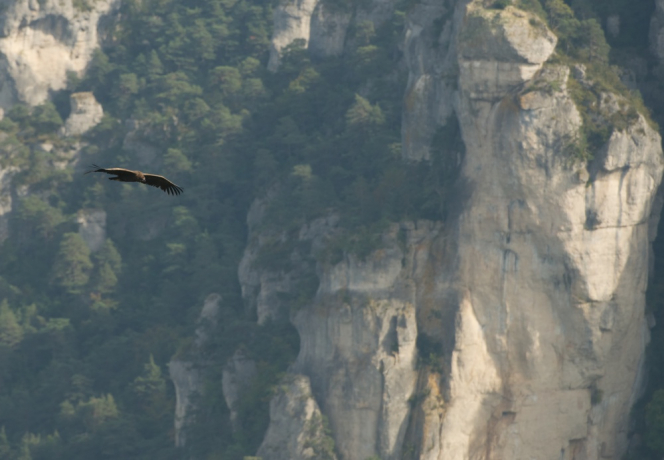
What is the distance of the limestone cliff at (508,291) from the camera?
7631 centimetres

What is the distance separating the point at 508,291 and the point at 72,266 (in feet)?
90.3

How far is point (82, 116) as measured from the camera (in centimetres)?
10281

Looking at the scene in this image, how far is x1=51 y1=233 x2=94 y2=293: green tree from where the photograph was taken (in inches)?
3752

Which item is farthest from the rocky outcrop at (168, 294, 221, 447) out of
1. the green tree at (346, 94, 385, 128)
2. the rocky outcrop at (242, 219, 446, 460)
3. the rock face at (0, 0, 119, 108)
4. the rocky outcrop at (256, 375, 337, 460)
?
the rock face at (0, 0, 119, 108)

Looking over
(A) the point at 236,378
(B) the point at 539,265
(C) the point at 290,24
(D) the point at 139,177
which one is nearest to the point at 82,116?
(C) the point at 290,24

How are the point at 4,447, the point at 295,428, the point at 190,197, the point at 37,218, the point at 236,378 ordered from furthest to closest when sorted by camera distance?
the point at 37,218 < the point at 190,197 < the point at 4,447 < the point at 236,378 < the point at 295,428

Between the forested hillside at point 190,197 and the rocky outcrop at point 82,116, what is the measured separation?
2.01ft

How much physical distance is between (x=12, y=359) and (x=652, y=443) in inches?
1357

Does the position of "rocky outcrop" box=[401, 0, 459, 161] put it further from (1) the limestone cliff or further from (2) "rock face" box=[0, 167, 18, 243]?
(2) "rock face" box=[0, 167, 18, 243]

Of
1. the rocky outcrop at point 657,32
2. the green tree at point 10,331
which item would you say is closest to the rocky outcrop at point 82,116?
the green tree at point 10,331

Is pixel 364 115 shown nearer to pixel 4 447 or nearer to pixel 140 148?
pixel 140 148

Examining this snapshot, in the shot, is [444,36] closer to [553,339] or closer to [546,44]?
→ [546,44]

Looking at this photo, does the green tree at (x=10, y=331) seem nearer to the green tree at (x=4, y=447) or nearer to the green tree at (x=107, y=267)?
the green tree at (x=107, y=267)

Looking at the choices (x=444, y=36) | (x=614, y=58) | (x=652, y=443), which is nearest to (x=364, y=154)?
(x=444, y=36)
